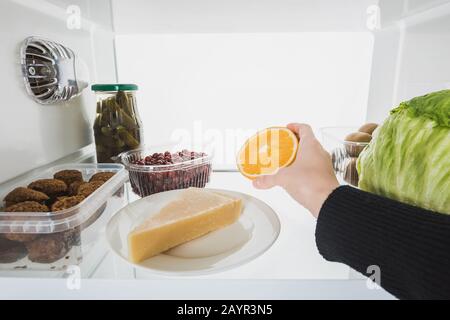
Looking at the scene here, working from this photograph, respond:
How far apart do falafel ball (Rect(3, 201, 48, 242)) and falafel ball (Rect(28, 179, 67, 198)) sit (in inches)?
2.6

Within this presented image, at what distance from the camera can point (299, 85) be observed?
0.86m

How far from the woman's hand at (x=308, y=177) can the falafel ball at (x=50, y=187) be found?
0.34 m

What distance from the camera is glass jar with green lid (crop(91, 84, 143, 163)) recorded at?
0.73m

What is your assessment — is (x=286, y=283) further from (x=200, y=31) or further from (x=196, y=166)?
(x=200, y=31)

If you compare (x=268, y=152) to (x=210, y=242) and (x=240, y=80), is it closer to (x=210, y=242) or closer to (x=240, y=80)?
(x=210, y=242)

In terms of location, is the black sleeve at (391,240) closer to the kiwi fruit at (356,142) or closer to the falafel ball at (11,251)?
the kiwi fruit at (356,142)

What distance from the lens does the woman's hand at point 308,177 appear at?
0.46 meters

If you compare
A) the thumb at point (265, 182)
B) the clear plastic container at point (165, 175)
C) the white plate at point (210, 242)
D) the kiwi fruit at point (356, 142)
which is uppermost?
the kiwi fruit at point (356, 142)

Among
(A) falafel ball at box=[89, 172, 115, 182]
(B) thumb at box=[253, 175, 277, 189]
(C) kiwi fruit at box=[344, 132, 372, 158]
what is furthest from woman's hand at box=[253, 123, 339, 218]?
(A) falafel ball at box=[89, 172, 115, 182]

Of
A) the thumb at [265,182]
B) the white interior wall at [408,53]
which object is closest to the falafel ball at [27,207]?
the thumb at [265,182]

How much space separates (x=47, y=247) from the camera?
A: 416 mm

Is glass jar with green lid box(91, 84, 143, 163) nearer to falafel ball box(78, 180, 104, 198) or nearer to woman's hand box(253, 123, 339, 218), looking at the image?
falafel ball box(78, 180, 104, 198)

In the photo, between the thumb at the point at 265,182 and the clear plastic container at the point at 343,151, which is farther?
the clear plastic container at the point at 343,151

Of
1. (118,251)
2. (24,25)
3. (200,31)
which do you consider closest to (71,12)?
(24,25)
